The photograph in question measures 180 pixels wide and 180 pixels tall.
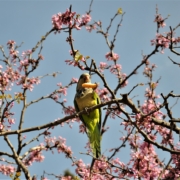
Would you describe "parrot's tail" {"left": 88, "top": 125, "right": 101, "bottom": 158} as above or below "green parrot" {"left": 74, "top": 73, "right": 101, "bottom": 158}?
below

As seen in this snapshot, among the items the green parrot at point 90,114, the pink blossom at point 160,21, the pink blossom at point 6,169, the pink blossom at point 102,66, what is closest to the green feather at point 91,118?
the green parrot at point 90,114

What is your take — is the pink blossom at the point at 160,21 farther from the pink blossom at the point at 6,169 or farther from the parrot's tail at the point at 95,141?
the pink blossom at the point at 6,169

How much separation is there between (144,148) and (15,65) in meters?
4.36

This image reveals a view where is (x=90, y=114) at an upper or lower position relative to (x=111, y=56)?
lower

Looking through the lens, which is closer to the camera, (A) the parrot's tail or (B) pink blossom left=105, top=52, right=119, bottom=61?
(A) the parrot's tail

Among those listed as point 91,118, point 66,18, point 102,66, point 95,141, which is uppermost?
point 102,66

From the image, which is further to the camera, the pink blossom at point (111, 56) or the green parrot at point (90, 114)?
the pink blossom at point (111, 56)

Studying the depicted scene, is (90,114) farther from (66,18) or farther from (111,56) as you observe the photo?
(111,56)

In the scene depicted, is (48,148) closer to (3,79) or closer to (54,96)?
(54,96)

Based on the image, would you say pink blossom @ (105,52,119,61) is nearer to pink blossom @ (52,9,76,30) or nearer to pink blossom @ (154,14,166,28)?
pink blossom @ (154,14,166,28)

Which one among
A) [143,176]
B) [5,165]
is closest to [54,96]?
[5,165]

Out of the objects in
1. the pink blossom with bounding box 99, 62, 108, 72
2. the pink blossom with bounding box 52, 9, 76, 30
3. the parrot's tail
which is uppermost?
the pink blossom with bounding box 99, 62, 108, 72

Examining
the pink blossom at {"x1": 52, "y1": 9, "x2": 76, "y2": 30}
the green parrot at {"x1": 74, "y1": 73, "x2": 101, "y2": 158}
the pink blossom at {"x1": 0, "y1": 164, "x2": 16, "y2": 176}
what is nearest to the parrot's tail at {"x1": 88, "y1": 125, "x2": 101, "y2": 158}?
the green parrot at {"x1": 74, "y1": 73, "x2": 101, "y2": 158}

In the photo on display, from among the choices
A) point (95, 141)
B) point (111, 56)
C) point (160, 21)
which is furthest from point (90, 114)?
point (160, 21)
